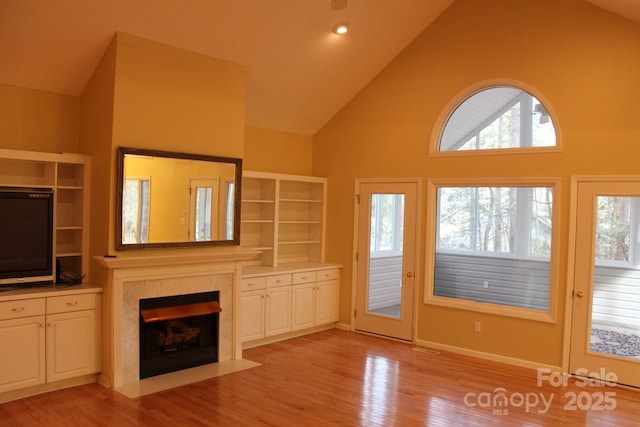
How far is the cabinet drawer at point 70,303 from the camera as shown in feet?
14.0

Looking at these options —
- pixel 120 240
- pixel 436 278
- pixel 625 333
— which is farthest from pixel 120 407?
pixel 625 333

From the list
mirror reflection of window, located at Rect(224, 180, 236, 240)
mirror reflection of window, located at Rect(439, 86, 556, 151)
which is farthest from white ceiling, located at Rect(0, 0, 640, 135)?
mirror reflection of window, located at Rect(224, 180, 236, 240)

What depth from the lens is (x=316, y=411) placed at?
4.09 meters

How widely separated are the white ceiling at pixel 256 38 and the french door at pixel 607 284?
5.55 feet

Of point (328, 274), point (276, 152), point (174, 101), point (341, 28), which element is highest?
point (341, 28)

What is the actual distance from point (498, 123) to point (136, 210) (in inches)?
152

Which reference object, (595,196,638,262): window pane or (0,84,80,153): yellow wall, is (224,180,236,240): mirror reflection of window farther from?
(595,196,638,262): window pane

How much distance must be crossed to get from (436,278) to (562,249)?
146 centimetres

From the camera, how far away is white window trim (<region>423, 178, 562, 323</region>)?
5199mm

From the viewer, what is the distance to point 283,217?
6863 millimetres

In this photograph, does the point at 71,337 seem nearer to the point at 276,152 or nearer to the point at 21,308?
the point at 21,308

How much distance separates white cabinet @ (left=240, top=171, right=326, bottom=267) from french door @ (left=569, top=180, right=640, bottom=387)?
10.6ft

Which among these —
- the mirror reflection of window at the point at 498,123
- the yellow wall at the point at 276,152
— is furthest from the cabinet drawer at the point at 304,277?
the mirror reflection of window at the point at 498,123

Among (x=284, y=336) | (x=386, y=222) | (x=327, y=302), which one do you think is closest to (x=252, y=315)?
(x=284, y=336)
